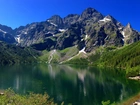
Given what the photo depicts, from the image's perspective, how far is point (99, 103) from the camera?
9112 centimetres

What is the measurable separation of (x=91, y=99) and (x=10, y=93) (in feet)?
170

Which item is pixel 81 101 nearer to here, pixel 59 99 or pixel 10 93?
pixel 59 99

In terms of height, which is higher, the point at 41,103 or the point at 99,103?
the point at 41,103

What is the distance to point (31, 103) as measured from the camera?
49.1 meters

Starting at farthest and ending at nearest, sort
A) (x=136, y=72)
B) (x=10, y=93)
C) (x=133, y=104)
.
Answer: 1. (x=136, y=72)
2. (x=133, y=104)
3. (x=10, y=93)

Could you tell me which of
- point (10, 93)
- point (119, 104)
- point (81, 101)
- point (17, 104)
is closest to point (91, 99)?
point (81, 101)

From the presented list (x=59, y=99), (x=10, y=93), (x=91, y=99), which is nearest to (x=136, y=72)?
(x=91, y=99)

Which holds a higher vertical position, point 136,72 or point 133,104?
point 136,72

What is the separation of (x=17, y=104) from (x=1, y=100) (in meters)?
4.48

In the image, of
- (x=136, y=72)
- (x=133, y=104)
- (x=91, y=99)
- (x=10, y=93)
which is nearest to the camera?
(x=10, y=93)

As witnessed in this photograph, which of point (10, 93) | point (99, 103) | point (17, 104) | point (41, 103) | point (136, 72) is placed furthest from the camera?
point (136, 72)

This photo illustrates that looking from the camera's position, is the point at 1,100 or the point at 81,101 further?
the point at 81,101

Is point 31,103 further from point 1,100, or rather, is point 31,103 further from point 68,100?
point 68,100

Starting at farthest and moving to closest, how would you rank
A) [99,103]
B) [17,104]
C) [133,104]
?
[99,103], [133,104], [17,104]
